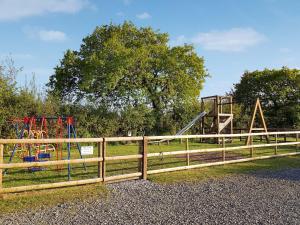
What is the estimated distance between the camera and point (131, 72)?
84.9 ft

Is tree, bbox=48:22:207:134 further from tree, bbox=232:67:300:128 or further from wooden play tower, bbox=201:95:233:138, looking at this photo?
tree, bbox=232:67:300:128

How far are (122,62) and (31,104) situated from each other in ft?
24.4

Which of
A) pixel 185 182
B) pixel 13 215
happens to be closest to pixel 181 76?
pixel 185 182

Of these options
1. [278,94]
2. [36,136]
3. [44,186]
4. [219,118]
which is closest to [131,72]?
[219,118]

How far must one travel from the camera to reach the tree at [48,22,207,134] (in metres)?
25.0

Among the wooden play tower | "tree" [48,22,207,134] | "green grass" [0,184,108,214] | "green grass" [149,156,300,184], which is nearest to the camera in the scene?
"green grass" [0,184,108,214]

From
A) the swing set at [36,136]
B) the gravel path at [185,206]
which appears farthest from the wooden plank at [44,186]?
the swing set at [36,136]

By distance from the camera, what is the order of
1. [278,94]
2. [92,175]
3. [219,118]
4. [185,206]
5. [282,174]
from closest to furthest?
[185,206] → [92,175] → [282,174] → [219,118] → [278,94]

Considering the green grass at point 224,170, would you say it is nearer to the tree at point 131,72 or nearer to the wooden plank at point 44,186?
the wooden plank at point 44,186

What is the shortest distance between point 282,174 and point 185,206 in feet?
17.4

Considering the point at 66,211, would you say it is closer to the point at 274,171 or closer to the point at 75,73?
the point at 274,171

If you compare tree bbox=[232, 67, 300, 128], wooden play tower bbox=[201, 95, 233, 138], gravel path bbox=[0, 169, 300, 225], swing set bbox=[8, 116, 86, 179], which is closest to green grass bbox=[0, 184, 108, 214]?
gravel path bbox=[0, 169, 300, 225]

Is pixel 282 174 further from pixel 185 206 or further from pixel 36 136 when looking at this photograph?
pixel 36 136

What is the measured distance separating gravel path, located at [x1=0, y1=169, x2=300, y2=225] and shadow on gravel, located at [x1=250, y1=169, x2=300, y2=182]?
89 centimetres
